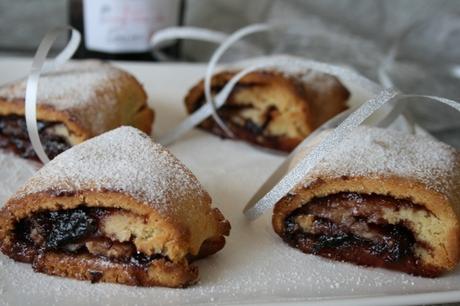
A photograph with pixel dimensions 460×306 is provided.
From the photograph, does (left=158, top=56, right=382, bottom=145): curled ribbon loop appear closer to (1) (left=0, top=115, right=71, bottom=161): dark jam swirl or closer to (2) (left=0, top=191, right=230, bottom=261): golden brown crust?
(1) (left=0, top=115, right=71, bottom=161): dark jam swirl

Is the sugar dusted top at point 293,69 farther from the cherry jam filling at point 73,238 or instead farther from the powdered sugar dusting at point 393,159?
the cherry jam filling at point 73,238

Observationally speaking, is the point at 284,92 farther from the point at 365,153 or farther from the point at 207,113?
the point at 365,153

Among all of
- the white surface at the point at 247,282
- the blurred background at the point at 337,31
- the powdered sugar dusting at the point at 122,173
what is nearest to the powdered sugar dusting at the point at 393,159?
the white surface at the point at 247,282

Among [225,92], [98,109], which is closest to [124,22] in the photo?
[225,92]


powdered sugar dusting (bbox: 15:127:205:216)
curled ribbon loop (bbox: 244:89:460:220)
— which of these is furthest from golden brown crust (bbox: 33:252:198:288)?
curled ribbon loop (bbox: 244:89:460:220)

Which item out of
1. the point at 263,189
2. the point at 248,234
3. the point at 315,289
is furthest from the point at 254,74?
the point at 315,289

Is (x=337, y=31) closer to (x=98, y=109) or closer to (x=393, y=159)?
(x=98, y=109)
